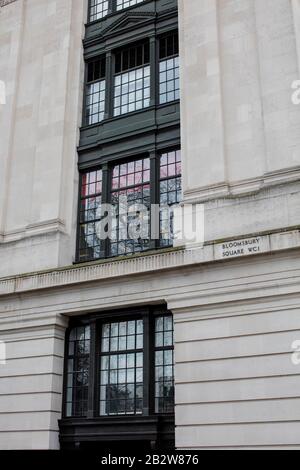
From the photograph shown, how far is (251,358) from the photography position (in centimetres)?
1808

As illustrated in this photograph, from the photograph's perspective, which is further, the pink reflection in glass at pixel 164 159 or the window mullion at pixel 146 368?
the pink reflection in glass at pixel 164 159

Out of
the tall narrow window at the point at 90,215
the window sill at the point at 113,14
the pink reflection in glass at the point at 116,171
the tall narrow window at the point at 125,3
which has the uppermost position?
the tall narrow window at the point at 125,3

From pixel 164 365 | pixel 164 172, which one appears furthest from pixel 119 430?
pixel 164 172

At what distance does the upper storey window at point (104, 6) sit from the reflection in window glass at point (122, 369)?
45.7 feet

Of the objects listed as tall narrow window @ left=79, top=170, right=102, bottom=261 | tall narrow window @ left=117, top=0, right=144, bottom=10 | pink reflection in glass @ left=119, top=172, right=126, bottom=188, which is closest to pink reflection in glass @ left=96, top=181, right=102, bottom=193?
tall narrow window @ left=79, top=170, right=102, bottom=261

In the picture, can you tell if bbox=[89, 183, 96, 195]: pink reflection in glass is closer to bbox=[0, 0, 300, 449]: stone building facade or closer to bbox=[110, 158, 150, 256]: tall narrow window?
bbox=[0, 0, 300, 449]: stone building facade

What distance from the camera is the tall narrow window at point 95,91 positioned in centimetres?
2556

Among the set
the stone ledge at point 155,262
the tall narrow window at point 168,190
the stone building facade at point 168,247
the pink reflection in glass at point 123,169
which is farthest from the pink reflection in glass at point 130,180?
the stone ledge at point 155,262

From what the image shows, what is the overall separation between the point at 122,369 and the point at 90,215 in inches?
249

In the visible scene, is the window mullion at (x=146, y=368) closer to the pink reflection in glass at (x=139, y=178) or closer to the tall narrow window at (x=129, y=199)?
the tall narrow window at (x=129, y=199)

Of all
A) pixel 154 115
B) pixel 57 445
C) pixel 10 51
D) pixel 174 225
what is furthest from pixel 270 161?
pixel 10 51

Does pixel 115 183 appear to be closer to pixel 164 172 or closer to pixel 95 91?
pixel 164 172

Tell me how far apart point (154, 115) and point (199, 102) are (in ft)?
7.12

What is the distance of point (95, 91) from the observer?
26.0m
